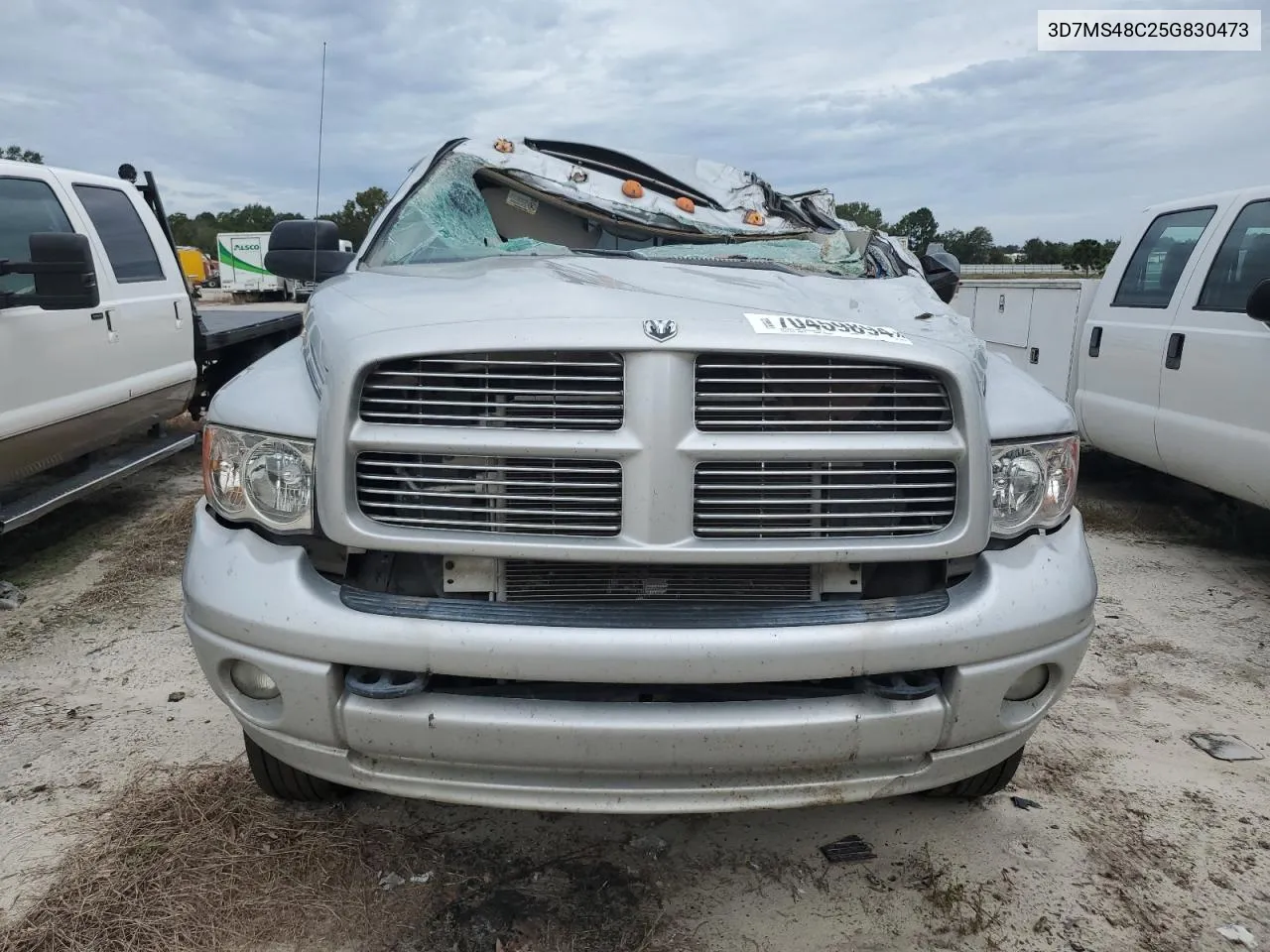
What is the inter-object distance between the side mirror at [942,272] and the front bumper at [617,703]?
6.84 feet

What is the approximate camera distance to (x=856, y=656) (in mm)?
2070

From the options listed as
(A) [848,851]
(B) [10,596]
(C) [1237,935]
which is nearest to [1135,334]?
(C) [1237,935]

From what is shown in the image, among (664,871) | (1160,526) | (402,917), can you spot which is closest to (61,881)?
(402,917)

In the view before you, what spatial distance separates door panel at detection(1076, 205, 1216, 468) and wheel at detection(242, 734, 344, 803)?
4.98 m

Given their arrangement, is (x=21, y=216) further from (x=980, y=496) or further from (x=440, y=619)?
(x=980, y=496)

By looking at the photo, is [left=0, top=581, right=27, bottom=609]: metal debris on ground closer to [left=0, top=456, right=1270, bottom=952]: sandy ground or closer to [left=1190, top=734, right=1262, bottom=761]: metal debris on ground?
[left=0, top=456, right=1270, bottom=952]: sandy ground

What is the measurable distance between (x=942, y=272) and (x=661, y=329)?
98.7 inches

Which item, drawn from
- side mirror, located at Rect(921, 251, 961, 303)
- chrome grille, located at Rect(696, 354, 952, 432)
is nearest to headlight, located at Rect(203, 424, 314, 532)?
chrome grille, located at Rect(696, 354, 952, 432)

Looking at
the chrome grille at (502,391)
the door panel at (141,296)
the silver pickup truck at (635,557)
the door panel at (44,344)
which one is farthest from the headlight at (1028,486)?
the door panel at (141,296)

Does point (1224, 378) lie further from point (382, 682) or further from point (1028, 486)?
point (382, 682)

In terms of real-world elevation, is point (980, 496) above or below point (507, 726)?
above

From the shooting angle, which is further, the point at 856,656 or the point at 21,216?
the point at 21,216

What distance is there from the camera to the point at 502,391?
2082 millimetres

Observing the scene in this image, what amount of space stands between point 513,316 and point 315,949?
62.4 inches
